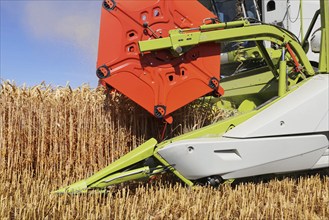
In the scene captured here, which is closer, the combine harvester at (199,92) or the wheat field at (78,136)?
the combine harvester at (199,92)

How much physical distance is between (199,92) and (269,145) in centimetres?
63

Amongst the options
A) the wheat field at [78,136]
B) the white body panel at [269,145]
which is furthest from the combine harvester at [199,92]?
the wheat field at [78,136]

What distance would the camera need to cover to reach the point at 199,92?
108 inches

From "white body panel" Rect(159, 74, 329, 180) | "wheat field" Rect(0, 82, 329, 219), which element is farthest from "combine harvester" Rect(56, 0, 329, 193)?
"wheat field" Rect(0, 82, 329, 219)

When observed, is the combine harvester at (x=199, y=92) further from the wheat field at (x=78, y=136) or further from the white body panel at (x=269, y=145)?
the wheat field at (x=78, y=136)

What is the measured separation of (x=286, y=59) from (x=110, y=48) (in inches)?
54.8

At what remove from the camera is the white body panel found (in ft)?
7.98

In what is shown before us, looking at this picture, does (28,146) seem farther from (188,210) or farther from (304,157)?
(304,157)

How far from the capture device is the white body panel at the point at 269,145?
243 cm

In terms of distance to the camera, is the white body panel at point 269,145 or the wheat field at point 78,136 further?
the wheat field at point 78,136

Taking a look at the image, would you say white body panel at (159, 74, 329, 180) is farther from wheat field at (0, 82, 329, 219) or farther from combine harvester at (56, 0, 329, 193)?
wheat field at (0, 82, 329, 219)

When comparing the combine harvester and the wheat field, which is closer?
the combine harvester

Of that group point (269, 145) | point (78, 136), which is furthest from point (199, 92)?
point (78, 136)

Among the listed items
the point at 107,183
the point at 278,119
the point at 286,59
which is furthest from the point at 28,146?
the point at 286,59
